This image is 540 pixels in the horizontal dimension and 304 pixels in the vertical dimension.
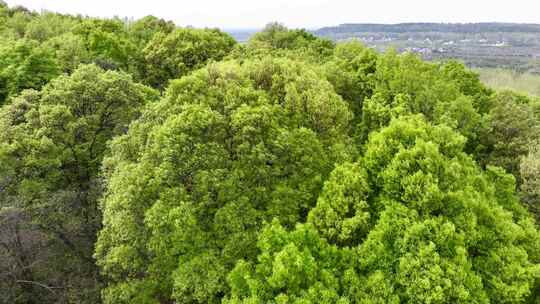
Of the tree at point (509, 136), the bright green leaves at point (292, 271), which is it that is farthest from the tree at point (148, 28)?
the bright green leaves at point (292, 271)

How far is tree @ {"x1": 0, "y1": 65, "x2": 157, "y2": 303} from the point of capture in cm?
2341

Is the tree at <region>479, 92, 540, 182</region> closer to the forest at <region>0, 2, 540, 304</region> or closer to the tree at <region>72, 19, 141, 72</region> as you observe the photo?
the forest at <region>0, 2, 540, 304</region>

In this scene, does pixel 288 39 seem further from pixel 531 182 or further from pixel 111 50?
pixel 531 182

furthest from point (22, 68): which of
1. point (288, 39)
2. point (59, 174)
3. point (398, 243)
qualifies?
point (288, 39)

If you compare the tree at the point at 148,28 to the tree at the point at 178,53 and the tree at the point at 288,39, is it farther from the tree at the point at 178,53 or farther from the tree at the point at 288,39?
the tree at the point at 288,39

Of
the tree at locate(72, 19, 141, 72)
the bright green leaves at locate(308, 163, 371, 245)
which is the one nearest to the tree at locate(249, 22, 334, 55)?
the tree at locate(72, 19, 141, 72)

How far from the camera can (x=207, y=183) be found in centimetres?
1870

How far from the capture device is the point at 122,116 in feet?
98.2

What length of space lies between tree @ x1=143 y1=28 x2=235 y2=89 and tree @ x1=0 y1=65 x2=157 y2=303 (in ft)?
65.4

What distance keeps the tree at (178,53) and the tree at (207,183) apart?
2842cm

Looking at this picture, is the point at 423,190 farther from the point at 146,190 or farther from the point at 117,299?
the point at 117,299

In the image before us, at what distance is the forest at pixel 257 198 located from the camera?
1564 cm

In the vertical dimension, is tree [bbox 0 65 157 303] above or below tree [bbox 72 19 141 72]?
below

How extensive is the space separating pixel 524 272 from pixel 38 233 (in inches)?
992
